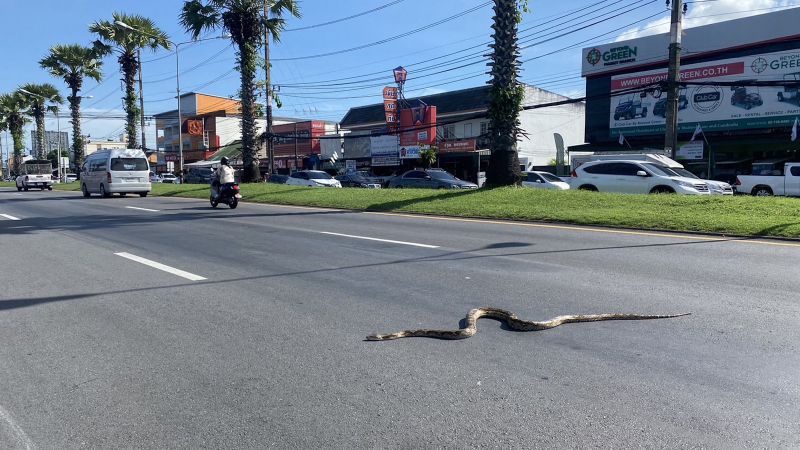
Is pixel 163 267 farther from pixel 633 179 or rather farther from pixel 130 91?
pixel 130 91

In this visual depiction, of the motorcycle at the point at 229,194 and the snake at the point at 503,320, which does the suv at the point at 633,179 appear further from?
the snake at the point at 503,320

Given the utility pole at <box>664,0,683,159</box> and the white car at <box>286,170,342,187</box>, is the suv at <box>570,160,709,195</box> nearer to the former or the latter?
the utility pole at <box>664,0,683,159</box>

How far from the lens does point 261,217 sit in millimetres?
15266

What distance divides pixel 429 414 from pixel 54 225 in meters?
13.5

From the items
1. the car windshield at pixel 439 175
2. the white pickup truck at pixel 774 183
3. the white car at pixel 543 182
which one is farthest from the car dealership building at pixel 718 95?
the white pickup truck at pixel 774 183

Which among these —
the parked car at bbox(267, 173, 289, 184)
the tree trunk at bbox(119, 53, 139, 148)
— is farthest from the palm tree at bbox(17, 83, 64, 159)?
the parked car at bbox(267, 173, 289, 184)

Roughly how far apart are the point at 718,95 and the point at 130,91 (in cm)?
3722

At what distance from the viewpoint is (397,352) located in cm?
439

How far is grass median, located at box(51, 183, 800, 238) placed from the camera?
11.2 metres

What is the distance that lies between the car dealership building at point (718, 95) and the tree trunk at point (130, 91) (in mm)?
28716

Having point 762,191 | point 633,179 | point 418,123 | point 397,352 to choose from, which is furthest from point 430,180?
point 397,352

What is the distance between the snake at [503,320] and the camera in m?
4.69

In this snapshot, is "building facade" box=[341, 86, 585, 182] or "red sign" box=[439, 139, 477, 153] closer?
"red sign" box=[439, 139, 477, 153]

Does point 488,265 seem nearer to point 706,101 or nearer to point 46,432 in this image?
point 46,432
